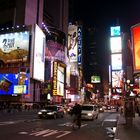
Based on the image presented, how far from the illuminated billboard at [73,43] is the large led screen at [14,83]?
2117 inches

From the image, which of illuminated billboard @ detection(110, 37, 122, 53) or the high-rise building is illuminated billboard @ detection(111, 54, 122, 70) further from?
the high-rise building

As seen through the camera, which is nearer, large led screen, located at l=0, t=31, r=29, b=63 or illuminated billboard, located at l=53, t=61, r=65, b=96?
large led screen, located at l=0, t=31, r=29, b=63

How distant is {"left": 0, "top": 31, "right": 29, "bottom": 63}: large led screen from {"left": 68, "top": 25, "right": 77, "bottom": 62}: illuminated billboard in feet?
162

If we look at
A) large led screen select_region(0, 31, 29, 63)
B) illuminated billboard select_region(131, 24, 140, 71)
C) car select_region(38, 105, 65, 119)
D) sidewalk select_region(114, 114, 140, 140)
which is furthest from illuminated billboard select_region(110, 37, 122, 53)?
illuminated billboard select_region(131, 24, 140, 71)

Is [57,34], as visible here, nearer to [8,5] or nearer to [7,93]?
[8,5]

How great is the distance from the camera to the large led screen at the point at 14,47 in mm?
73062

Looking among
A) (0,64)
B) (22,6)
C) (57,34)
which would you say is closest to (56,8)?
(57,34)

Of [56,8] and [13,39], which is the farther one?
[56,8]

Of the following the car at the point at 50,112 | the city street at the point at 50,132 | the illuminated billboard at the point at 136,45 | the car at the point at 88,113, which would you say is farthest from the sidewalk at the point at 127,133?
the car at the point at 50,112

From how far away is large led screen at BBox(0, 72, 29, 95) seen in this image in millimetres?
69688

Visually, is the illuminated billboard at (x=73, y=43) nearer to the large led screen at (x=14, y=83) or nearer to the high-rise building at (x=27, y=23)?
the high-rise building at (x=27, y=23)

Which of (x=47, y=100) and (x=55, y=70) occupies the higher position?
(x=55, y=70)

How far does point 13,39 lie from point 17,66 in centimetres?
689

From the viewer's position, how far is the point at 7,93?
72125 mm
